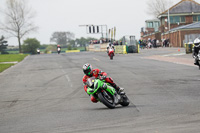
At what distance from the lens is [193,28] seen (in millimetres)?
58531

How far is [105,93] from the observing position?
8914 millimetres

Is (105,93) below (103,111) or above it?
above

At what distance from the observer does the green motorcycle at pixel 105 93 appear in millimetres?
8758

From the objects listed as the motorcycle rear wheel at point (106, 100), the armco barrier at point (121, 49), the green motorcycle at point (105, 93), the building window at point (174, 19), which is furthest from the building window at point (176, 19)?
the motorcycle rear wheel at point (106, 100)

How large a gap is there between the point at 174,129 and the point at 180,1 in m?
75.8

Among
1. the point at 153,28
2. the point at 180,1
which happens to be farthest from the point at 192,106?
the point at 153,28

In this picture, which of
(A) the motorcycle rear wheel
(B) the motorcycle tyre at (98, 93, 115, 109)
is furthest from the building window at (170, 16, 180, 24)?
(B) the motorcycle tyre at (98, 93, 115, 109)

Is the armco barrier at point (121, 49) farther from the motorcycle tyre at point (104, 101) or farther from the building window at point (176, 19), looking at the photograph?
the motorcycle tyre at point (104, 101)

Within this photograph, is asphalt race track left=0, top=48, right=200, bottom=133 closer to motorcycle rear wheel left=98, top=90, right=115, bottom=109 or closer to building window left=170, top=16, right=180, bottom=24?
motorcycle rear wheel left=98, top=90, right=115, bottom=109

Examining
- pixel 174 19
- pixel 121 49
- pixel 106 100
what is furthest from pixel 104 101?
pixel 174 19

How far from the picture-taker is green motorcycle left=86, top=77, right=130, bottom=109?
8.76 metres

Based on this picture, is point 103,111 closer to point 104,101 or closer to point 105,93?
point 104,101

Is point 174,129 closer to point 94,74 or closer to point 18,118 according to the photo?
point 94,74

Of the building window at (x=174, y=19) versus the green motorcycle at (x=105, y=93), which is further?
the building window at (x=174, y=19)
